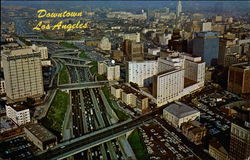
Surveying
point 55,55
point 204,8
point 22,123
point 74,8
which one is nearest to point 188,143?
point 22,123

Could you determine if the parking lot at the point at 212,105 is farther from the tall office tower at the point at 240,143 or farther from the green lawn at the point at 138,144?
the green lawn at the point at 138,144

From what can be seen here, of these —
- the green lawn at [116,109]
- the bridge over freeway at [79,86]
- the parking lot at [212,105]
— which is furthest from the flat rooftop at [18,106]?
the parking lot at [212,105]

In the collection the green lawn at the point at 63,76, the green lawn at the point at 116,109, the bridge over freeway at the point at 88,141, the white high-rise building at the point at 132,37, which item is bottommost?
the bridge over freeway at the point at 88,141

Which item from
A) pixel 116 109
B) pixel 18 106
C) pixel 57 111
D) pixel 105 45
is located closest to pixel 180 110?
pixel 116 109

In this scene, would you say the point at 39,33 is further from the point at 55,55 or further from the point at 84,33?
the point at 55,55

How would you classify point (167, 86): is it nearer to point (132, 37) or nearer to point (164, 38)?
point (132, 37)

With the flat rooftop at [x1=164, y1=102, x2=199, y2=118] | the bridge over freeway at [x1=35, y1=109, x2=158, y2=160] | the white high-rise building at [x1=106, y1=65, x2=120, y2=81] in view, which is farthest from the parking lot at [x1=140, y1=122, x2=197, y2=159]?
the white high-rise building at [x1=106, y1=65, x2=120, y2=81]
